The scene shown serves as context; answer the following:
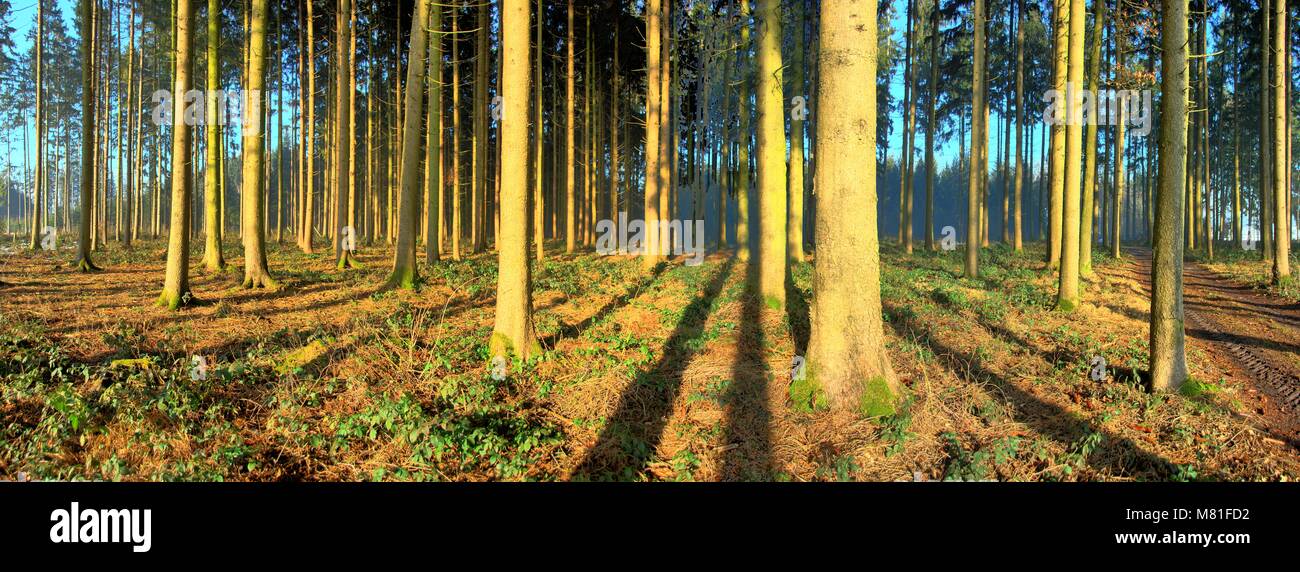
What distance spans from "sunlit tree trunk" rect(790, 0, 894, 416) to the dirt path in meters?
3.82

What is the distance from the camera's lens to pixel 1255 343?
9.75 m

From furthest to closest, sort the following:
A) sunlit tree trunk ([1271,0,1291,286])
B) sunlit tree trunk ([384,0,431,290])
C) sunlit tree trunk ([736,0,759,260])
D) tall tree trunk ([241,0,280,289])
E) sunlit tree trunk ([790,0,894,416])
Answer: sunlit tree trunk ([1271,0,1291,286]) → sunlit tree trunk ([384,0,431,290]) → sunlit tree trunk ([736,0,759,260]) → tall tree trunk ([241,0,280,289]) → sunlit tree trunk ([790,0,894,416])

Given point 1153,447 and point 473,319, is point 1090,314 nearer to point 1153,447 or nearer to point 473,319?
point 1153,447

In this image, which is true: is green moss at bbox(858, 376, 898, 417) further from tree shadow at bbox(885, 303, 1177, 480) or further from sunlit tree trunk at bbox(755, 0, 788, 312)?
sunlit tree trunk at bbox(755, 0, 788, 312)

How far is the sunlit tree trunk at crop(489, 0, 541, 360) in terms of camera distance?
24.3 ft

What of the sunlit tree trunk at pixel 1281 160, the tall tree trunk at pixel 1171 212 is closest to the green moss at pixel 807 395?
the tall tree trunk at pixel 1171 212

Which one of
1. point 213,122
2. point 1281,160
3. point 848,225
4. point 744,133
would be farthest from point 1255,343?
point 213,122

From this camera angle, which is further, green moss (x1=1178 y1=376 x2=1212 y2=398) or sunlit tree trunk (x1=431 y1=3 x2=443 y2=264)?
sunlit tree trunk (x1=431 y1=3 x2=443 y2=264)

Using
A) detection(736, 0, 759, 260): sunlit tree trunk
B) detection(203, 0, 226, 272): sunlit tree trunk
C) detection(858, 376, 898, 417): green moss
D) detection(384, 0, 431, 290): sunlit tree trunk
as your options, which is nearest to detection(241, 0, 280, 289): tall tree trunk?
detection(203, 0, 226, 272): sunlit tree trunk

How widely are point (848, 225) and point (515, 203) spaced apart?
12.7 ft

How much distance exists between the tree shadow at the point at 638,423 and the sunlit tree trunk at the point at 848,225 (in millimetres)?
1444

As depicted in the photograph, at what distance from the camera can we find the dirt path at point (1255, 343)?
662 cm

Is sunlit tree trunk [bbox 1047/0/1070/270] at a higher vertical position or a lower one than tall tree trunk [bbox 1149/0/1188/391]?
higher

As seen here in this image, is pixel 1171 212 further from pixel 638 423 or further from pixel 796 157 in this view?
pixel 796 157
